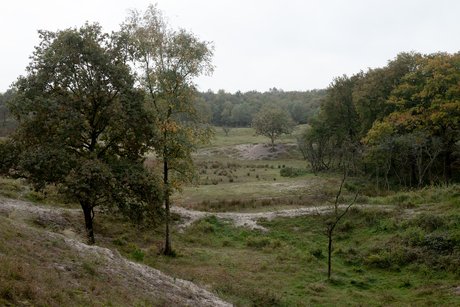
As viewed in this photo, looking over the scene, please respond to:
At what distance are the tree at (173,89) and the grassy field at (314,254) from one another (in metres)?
1.83

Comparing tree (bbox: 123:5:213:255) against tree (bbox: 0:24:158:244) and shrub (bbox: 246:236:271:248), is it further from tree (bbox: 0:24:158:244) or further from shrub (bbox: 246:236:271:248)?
shrub (bbox: 246:236:271:248)

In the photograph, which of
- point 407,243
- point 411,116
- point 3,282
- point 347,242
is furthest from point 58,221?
point 411,116

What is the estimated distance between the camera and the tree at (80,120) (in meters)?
10.1

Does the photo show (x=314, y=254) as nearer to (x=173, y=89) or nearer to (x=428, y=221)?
(x=428, y=221)

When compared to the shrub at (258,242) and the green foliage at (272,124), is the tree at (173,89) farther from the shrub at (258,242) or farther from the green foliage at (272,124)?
the green foliage at (272,124)

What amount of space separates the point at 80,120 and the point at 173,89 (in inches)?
206

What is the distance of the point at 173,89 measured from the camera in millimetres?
14555

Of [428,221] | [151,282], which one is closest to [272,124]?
[428,221]

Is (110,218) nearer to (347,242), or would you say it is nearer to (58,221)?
(58,221)

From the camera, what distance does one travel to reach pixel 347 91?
144 feet

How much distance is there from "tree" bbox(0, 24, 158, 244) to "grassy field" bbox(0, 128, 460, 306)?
2.41 metres

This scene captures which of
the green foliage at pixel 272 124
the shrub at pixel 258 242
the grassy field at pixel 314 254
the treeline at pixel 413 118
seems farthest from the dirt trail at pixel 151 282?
the green foliage at pixel 272 124

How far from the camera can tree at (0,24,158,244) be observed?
10.1 meters

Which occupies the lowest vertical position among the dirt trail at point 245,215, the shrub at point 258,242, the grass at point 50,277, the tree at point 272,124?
the shrub at point 258,242
